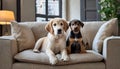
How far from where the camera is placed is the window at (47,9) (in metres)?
5.70

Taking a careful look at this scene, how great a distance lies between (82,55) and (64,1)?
3.78 metres

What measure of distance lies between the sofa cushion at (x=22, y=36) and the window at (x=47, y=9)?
2.54 m

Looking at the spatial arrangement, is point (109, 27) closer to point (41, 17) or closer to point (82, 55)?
point (82, 55)

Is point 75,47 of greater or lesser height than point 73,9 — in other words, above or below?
below

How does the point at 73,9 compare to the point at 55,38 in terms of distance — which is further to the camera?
the point at 73,9

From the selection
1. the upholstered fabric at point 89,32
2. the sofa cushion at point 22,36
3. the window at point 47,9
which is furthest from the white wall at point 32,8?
the upholstered fabric at point 89,32

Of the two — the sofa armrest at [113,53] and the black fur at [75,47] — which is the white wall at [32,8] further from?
the sofa armrest at [113,53]

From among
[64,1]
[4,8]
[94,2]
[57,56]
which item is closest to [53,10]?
[64,1]

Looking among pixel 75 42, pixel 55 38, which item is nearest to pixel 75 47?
pixel 75 42

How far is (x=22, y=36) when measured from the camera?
2990 millimetres

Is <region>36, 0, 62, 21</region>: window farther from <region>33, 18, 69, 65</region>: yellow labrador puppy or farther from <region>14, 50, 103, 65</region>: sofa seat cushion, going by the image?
<region>14, 50, 103, 65</region>: sofa seat cushion

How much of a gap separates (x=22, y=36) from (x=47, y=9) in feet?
10.1

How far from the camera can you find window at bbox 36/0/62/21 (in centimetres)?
570

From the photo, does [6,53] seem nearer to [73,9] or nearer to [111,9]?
[111,9]
